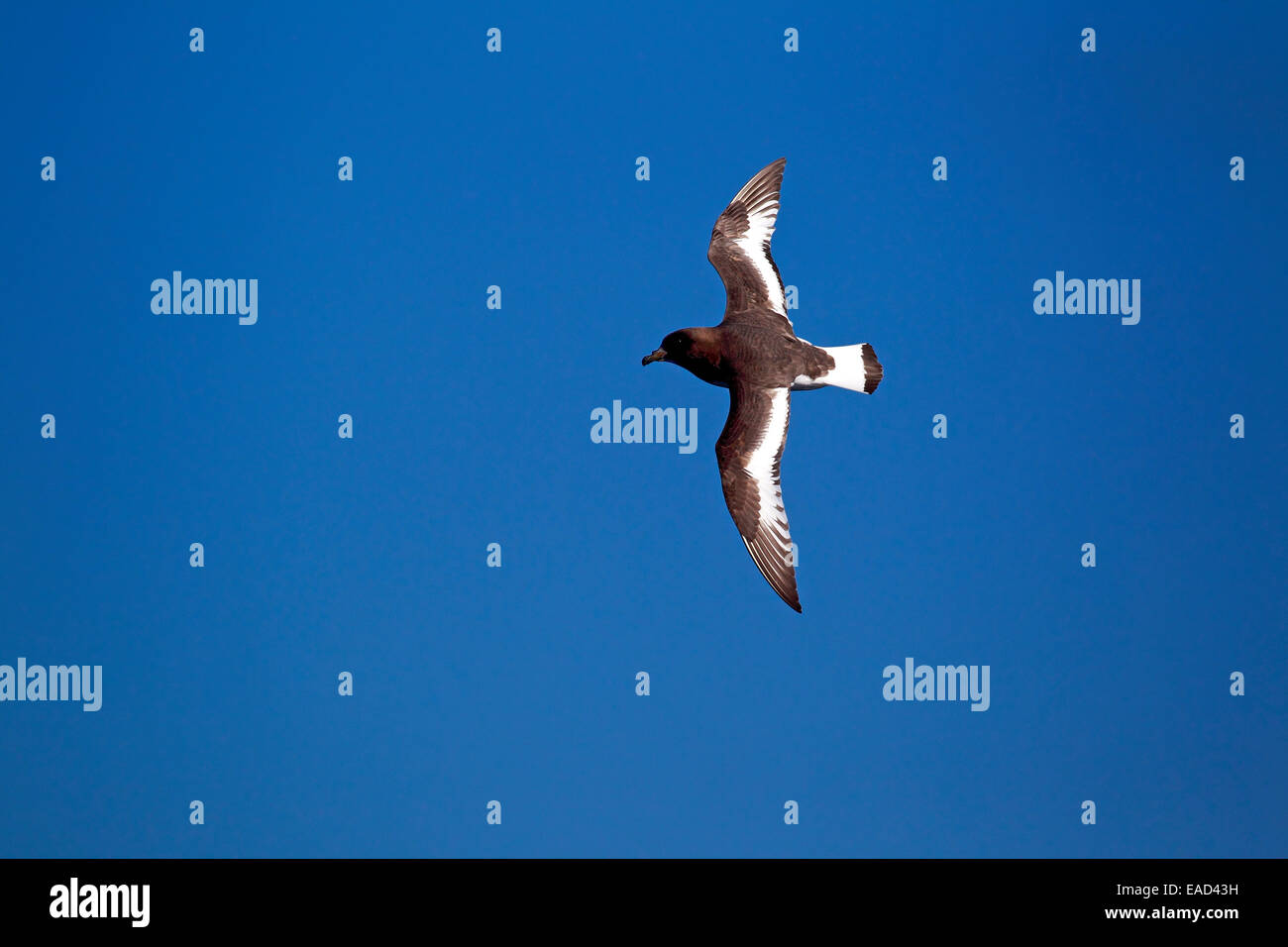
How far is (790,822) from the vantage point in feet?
28.3

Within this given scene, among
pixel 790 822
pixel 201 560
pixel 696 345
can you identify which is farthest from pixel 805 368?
pixel 201 560

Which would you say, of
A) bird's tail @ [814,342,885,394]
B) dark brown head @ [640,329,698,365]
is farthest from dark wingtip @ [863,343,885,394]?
dark brown head @ [640,329,698,365]

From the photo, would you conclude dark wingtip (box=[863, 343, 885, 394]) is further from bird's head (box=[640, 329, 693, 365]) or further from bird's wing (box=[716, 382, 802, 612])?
bird's head (box=[640, 329, 693, 365])

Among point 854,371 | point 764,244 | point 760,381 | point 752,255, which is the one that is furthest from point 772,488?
point 764,244

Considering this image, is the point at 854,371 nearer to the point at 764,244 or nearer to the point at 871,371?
the point at 871,371

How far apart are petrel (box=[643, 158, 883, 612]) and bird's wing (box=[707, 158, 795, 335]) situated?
10 millimetres

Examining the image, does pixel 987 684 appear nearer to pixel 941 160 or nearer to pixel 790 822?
pixel 790 822

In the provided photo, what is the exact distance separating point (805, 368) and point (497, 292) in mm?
2517

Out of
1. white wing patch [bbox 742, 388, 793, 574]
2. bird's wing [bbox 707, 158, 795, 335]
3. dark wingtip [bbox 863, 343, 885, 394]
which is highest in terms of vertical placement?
bird's wing [bbox 707, 158, 795, 335]

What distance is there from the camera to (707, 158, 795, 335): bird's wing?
783 centimetres

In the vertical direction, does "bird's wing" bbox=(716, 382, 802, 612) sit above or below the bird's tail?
below

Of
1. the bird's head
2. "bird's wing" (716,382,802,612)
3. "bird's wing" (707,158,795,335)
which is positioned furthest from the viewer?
"bird's wing" (707,158,795,335)

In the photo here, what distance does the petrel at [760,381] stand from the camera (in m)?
7.14

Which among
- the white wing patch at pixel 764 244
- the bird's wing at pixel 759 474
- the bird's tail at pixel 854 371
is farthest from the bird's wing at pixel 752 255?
the bird's wing at pixel 759 474
